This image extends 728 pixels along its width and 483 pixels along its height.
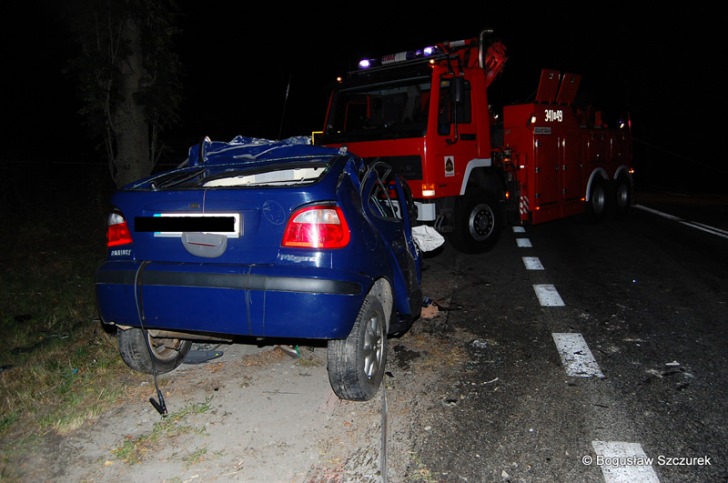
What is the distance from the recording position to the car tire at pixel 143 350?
154 inches

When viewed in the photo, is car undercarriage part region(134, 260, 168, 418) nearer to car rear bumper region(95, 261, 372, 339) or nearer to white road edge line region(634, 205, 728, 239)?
car rear bumper region(95, 261, 372, 339)

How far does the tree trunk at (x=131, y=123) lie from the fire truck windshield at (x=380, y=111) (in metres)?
2.71

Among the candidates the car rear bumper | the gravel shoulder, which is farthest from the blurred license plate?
the gravel shoulder

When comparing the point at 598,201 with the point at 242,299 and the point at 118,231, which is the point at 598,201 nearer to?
the point at 242,299

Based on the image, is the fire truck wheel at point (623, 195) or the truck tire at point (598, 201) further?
the fire truck wheel at point (623, 195)

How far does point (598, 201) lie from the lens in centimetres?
1207

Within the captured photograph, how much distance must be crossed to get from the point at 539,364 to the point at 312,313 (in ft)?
7.09

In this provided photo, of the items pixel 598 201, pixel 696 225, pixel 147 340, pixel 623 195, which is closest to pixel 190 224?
pixel 147 340

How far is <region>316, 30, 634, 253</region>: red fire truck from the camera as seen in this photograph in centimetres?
782

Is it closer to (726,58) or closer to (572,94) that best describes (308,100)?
(572,94)

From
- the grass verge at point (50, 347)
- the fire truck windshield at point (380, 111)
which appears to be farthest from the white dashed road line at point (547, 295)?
the grass verge at point (50, 347)

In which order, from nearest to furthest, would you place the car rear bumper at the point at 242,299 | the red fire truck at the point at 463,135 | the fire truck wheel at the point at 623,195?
the car rear bumper at the point at 242,299 < the red fire truck at the point at 463,135 < the fire truck wheel at the point at 623,195

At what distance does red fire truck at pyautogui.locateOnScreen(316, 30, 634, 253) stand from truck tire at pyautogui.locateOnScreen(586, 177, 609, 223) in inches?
46.8

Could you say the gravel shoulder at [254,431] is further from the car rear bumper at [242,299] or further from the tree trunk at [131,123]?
the tree trunk at [131,123]
